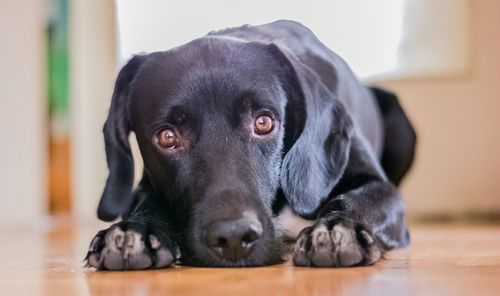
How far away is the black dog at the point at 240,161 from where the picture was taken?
161cm

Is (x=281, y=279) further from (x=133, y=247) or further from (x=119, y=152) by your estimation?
(x=119, y=152)

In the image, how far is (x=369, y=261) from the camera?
5.35 ft

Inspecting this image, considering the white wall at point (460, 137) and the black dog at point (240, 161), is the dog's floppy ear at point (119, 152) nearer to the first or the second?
the black dog at point (240, 161)

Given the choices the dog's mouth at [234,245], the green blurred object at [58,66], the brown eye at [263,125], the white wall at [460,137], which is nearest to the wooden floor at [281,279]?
the dog's mouth at [234,245]

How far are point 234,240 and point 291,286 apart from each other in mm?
241

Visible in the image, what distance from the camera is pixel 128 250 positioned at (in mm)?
1619

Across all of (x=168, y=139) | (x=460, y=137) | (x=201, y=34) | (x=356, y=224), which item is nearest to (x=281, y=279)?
(x=356, y=224)

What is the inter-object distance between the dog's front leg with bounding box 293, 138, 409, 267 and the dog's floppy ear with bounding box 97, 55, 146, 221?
1.33 feet

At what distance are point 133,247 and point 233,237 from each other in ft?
0.64

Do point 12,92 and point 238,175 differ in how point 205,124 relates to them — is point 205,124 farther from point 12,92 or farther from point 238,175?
point 12,92

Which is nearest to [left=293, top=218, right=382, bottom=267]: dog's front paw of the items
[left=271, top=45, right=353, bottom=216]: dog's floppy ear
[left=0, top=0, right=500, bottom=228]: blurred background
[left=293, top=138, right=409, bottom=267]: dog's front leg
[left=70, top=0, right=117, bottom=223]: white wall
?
[left=293, top=138, right=409, bottom=267]: dog's front leg

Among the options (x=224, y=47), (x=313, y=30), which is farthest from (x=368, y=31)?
(x=224, y=47)

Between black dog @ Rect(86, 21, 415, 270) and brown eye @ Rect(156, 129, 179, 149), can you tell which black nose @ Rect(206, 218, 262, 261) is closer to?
black dog @ Rect(86, 21, 415, 270)

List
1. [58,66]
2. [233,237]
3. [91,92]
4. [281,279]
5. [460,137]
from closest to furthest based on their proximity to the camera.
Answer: [281,279] < [233,237] < [91,92] < [460,137] < [58,66]
